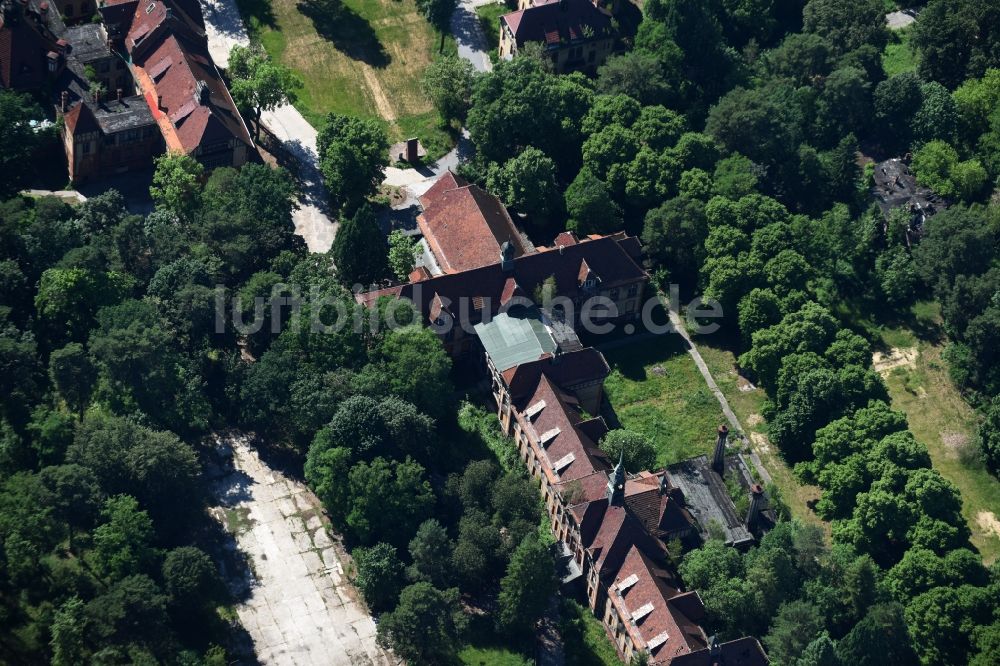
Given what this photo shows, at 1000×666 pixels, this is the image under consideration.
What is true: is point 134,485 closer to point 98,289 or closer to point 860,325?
point 98,289

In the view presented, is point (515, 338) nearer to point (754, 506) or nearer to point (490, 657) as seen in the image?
point (754, 506)

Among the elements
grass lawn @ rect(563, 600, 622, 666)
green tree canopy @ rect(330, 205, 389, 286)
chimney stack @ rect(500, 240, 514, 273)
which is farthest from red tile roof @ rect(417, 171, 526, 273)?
grass lawn @ rect(563, 600, 622, 666)

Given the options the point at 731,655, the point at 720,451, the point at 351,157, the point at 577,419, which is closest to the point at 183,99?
the point at 351,157

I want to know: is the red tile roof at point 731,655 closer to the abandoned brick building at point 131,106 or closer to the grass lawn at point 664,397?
the grass lawn at point 664,397

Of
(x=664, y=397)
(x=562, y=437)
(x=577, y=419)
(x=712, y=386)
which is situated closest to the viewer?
(x=562, y=437)

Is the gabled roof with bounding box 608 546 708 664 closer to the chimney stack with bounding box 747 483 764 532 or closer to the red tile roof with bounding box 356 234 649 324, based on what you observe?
the chimney stack with bounding box 747 483 764 532

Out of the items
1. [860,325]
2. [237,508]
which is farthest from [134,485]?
[860,325]
